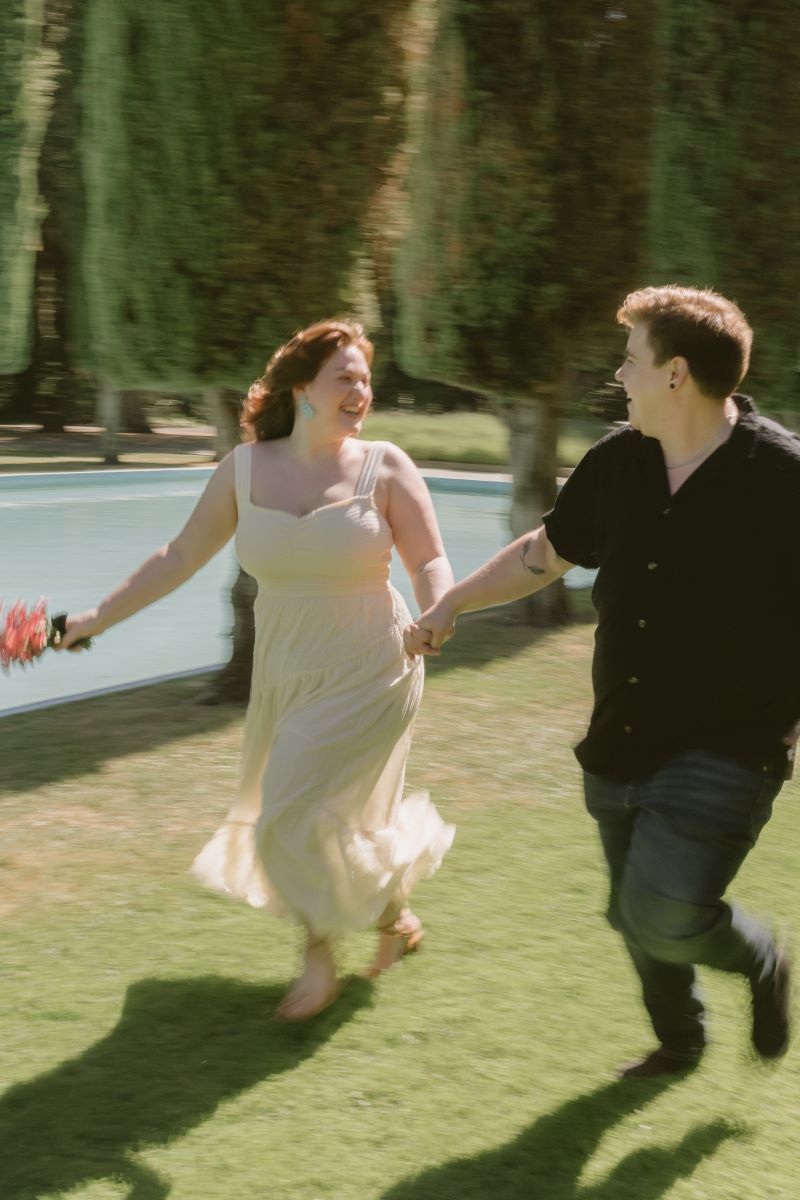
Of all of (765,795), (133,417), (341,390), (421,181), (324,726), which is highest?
(421,181)

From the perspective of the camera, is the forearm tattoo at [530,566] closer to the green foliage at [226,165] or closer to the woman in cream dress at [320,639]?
the woman in cream dress at [320,639]

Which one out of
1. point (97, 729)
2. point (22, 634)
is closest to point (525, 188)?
point (97, 729)

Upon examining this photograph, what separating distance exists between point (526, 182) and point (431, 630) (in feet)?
22.0

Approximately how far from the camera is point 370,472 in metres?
4.50

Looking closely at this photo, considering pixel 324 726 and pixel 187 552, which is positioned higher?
pixel 187 552

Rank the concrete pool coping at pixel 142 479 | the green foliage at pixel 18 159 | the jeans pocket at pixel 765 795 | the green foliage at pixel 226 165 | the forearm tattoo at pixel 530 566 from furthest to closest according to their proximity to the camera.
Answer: the concrete pool coping at pixel 142 479, the green foliage at pixel 18 159, the green foliage at pixel 226 165, the forearm tattoo at pixel 530 566, the jeans pocket at pixel 765 795

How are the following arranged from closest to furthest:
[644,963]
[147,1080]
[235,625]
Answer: [644,963]
[147,1080]
[235,625]

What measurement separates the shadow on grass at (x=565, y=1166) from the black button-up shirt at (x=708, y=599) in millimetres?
895

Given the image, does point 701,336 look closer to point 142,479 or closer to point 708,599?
point 708,599

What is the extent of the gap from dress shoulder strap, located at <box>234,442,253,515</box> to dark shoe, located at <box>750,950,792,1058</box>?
1.98 metres

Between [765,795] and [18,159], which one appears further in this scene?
[18,159]

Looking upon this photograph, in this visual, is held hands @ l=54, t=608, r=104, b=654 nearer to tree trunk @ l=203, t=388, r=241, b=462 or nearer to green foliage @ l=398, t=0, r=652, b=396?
tree trunk @ l=203, t=388, r=241, b=462

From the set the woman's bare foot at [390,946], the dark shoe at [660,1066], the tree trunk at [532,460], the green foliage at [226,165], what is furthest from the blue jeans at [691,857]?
the tree trunk at [532,460]

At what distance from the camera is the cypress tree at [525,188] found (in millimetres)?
9969
